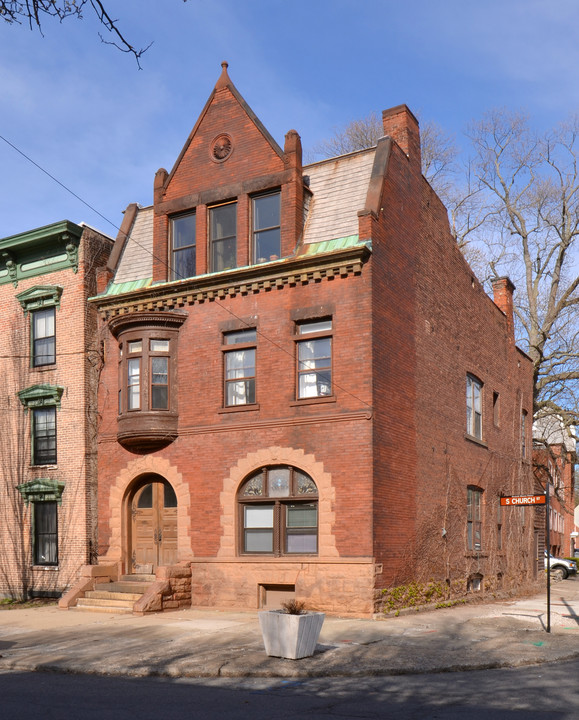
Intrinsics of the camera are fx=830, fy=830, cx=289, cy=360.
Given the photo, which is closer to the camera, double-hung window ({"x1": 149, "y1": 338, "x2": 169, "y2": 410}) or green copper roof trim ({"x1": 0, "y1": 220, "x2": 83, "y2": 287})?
double-hung window ({"x1": 149, "y1": 338, "x2": 169, "y2": 410})

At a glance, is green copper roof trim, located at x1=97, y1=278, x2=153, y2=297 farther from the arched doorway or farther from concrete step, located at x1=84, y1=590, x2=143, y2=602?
concrete step, located at x1=84, y1=590, x2=143, y2=602

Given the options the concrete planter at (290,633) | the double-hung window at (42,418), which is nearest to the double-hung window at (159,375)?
the double-hung window at (42,418)

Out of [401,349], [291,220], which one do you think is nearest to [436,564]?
[401,349]

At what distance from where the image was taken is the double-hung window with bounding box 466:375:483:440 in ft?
83.7

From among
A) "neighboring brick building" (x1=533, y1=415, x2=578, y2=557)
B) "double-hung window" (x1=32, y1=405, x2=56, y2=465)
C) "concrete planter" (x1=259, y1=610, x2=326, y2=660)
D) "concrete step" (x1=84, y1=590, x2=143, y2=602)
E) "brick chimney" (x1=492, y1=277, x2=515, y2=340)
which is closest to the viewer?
"concrete planter" (x1=259, y1=610, x2=326, y2=660)

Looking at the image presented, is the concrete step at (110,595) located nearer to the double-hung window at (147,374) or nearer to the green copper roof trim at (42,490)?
the green copper roof trim at (42,490)

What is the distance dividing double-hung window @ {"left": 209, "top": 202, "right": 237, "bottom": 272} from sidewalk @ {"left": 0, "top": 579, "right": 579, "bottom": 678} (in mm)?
8554

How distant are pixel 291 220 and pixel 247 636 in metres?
9.82

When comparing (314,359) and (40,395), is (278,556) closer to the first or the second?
(314,359)

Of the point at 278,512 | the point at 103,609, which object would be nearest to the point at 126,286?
the point at 278,512

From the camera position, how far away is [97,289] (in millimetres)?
23047

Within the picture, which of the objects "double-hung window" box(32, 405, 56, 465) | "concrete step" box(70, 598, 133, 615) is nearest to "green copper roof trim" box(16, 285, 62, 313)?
"double-hung window" box(32, 405, 56, 465)

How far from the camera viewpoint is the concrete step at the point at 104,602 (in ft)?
63.7

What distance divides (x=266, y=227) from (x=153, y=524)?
26.5 feet
